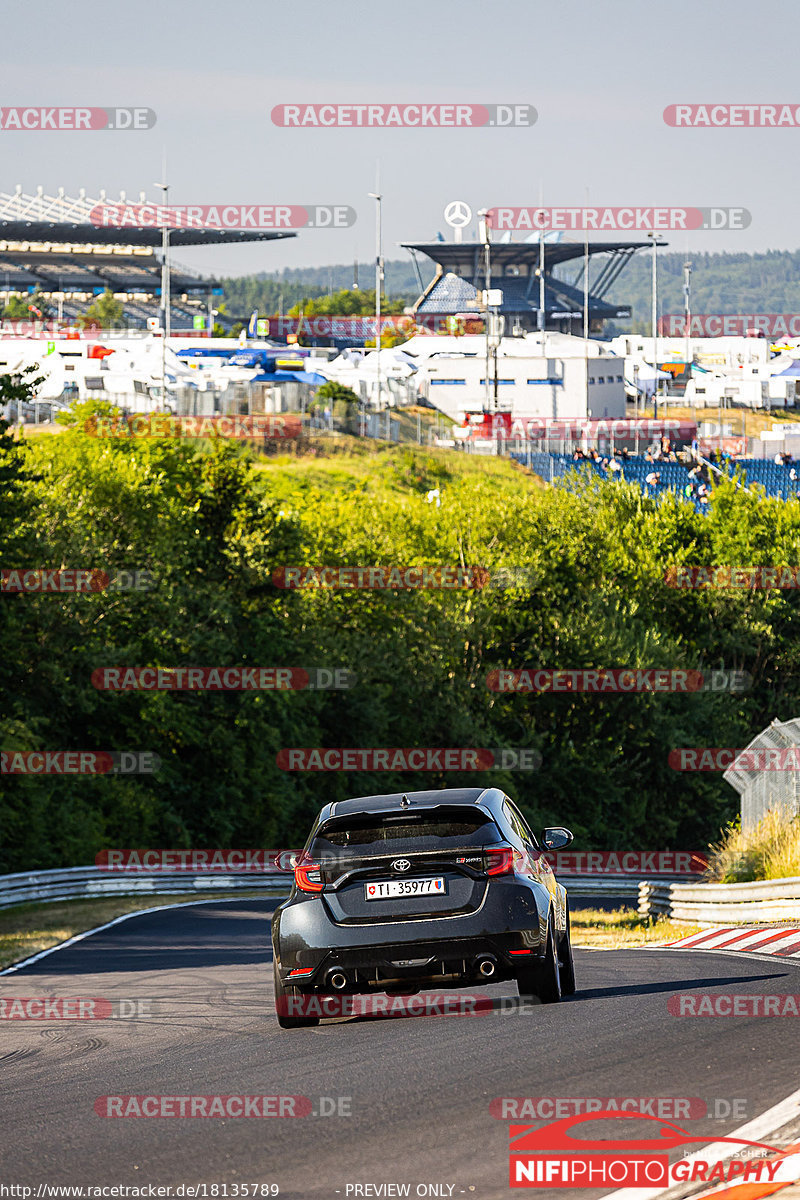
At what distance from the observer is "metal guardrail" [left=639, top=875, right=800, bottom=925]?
17516mm

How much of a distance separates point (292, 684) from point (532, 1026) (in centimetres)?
3410

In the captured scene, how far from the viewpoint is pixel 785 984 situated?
11.3 meters

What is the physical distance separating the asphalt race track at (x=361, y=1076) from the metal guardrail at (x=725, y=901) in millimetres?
4721
